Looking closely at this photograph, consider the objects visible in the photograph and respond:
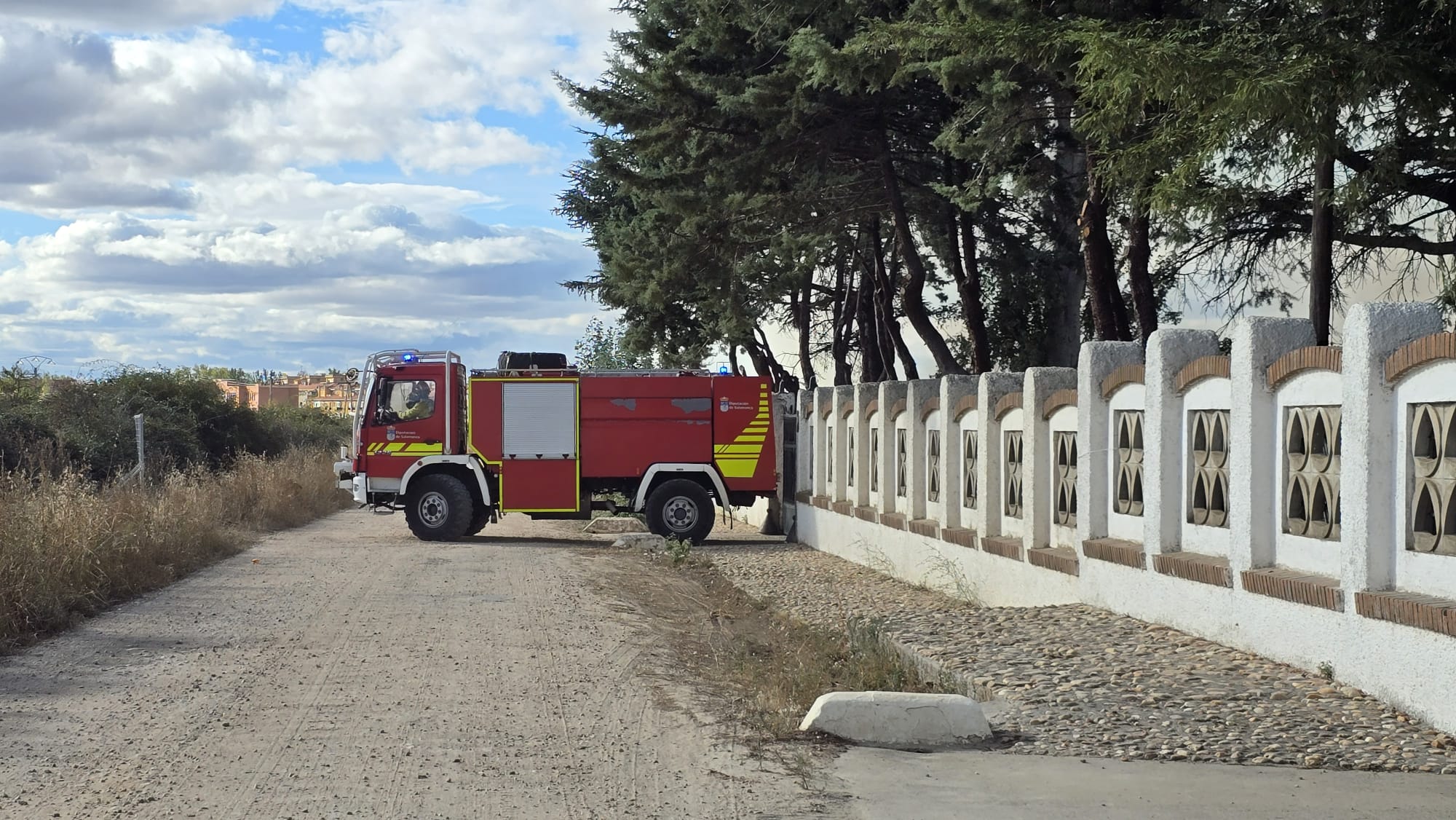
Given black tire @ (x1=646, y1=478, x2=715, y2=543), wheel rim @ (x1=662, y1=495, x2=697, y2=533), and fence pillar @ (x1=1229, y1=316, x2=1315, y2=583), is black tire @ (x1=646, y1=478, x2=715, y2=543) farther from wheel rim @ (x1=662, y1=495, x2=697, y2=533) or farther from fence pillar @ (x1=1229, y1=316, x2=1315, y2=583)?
fence pillar @ (x1=1229, y1=316, x2=1315, y2=583)

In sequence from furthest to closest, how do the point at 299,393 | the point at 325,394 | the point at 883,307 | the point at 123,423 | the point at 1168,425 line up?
the point at 325,394
the point at 299,393
the point at 123,423
the point at 883,307
the point at 1168,425

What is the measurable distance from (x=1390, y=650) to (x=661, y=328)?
2315 cm

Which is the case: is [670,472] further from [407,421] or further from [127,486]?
[127,486]

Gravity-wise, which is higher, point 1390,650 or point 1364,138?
point 1364,138

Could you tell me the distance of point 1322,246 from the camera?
50.3ft

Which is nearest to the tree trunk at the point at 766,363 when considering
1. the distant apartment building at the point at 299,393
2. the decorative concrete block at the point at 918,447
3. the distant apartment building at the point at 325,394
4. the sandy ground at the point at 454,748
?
the distant apartment building at the point at 299,393

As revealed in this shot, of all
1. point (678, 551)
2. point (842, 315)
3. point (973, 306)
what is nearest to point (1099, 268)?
point (973, 306)

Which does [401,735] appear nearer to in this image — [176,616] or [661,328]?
[176,616]

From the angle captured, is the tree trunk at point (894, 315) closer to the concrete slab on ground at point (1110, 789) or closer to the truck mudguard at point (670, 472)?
the truck mudguard at point (670, 472)

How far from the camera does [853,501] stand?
74.2ft

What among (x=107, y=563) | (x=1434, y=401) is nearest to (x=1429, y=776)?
(x=1434, y=401)

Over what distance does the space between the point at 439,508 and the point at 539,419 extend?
2.22 meters

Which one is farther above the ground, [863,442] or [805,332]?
[805,332]

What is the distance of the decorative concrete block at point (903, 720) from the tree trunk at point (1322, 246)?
8.33 m
